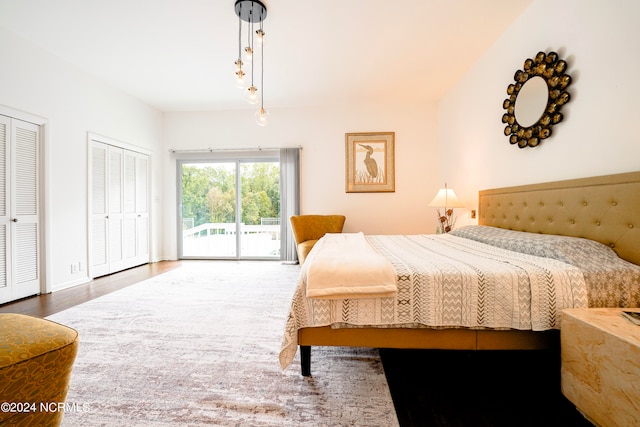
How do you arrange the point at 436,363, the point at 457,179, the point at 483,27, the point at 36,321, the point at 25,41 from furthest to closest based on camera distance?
1. the point at 457,179
2. the point at 25,41
3. the point at 483,27
4. the point at 436,363
5. the point at 36,321

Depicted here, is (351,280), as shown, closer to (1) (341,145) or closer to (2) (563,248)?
(2) (563,248)

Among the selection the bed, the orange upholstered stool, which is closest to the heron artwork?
the bed

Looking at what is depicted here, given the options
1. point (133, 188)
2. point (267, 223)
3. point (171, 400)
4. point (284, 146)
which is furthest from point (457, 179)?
point (133, 188)

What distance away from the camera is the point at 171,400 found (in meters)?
1.33

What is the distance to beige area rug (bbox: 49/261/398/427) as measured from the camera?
1234mm

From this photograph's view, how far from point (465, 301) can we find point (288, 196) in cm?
354

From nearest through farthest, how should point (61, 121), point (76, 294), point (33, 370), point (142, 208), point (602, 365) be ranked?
point (33, 370) → point (602, 365) → point (76, 294) → point (61, 121) → point (142, 208)

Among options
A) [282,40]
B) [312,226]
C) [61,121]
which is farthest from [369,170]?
[61,121]

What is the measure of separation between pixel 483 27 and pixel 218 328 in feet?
12.2

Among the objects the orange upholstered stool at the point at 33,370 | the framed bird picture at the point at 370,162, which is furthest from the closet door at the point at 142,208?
the orange upholstered stool at the point at 33,370

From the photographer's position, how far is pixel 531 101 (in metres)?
2.26

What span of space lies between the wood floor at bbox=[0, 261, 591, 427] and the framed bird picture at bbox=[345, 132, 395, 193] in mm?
3026

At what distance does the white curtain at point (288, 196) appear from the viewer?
452 centimetres

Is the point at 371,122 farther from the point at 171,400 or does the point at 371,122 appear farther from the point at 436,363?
the point at 171,400
